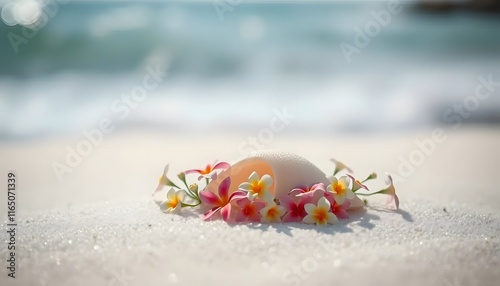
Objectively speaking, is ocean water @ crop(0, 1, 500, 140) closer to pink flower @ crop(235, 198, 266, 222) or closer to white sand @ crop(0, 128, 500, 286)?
white sand @ crop(0, 128, 500, 286)

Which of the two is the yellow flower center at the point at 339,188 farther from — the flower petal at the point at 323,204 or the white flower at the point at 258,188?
the white flower at the point at 258,188

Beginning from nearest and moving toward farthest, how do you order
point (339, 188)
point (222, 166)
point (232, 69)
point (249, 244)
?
point (249, 244) < point (339, 188) < point (222, 166) < point (232, 69)

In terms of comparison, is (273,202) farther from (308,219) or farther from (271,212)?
(308,219)

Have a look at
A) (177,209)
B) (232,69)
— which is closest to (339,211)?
(177,209)

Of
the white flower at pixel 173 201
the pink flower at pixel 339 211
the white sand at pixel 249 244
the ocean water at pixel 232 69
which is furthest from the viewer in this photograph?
the ocean water at pixel 232 69

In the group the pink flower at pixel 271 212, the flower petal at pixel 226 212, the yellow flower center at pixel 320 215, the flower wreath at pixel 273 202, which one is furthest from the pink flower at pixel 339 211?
the flower petal at pixel 226 212

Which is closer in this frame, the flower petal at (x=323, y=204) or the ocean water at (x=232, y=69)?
the flower petal at (x=323, y=204)
